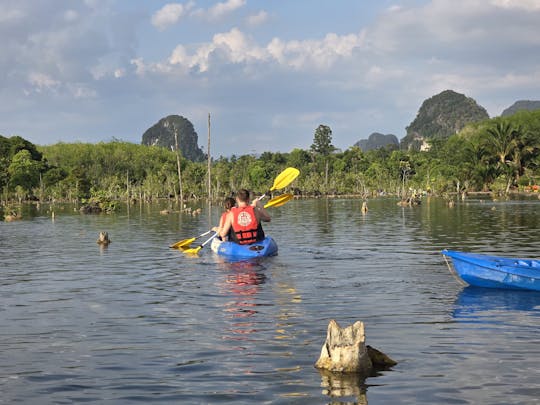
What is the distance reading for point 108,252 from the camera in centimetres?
2250

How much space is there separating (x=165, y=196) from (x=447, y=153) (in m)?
50.0

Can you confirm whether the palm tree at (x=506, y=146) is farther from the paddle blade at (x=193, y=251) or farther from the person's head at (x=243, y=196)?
the person's head at (x=243, y=196)

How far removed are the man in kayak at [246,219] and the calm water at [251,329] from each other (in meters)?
0.98

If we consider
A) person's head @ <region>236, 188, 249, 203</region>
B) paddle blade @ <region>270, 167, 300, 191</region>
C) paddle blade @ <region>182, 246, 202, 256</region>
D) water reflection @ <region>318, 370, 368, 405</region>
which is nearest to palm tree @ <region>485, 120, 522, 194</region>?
paddle blade @ <region>270, 167, 300, 191</region>

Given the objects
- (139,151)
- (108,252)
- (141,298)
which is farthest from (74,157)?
(141,298)

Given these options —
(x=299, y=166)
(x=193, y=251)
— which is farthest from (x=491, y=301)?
(x=299, y=166)

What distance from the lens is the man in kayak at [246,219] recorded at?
18.3m

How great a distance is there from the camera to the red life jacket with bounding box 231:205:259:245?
1847 cm

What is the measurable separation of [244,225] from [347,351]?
11.4 m

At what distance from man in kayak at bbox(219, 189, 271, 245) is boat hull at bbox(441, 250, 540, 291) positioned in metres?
6.66

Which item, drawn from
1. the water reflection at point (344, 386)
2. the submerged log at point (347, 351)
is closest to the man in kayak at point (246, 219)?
the submerged log at point (347, 351)

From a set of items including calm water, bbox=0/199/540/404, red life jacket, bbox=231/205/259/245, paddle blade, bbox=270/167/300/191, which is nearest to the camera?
calm water, bbox=0/199/540/404

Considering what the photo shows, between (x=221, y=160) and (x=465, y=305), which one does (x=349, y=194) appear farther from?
(x=465, y=305)

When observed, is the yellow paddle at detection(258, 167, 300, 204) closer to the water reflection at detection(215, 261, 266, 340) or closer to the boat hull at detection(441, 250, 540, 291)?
the water reflection at detection(215, 261, 266, 340)
